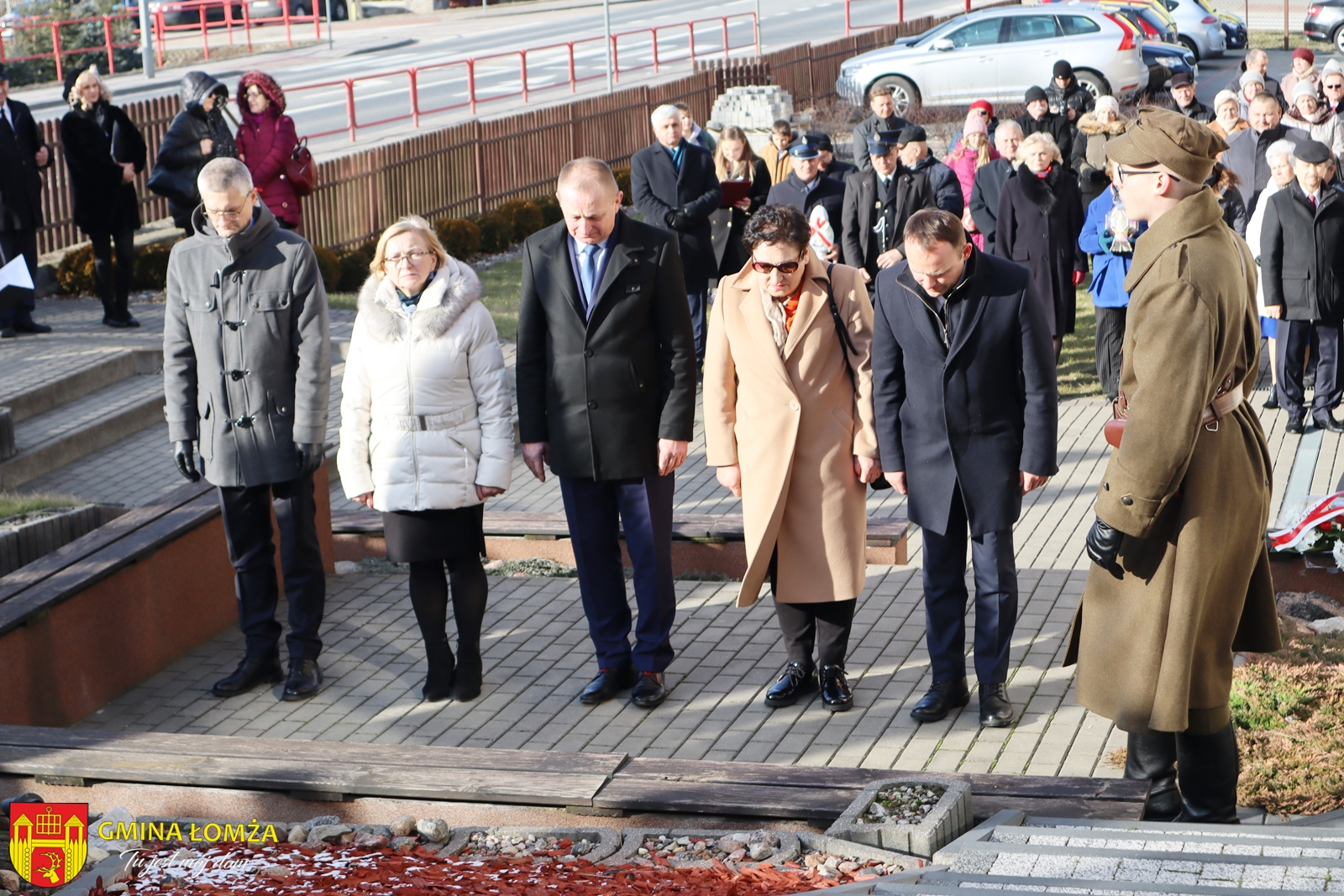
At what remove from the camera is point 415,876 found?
4234mm

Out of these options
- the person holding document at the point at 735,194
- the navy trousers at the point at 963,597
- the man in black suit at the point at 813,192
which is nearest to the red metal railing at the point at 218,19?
the person holding document at the point at 735,194

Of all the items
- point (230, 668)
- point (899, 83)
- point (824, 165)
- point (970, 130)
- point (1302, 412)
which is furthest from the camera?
point (899, 83)

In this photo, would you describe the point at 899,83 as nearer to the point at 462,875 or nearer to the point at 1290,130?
the point at 1290,130

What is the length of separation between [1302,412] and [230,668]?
262 inches

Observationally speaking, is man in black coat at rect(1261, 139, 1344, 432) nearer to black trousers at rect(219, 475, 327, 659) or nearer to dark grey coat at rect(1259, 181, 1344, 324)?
dark grey coat at rect(1259, 181, 1344, 324)

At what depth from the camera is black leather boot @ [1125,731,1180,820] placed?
→ 4.56m

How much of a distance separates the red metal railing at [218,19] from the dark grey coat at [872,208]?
27.8 m

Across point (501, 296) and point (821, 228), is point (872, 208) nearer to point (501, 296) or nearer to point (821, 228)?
point (821, 228)

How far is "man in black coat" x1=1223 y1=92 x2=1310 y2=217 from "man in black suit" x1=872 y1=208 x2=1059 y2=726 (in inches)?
257

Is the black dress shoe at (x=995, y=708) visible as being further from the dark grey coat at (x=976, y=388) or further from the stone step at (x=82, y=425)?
the stone step at (x=82, y=425)

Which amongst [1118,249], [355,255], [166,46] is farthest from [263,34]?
[1118,249]

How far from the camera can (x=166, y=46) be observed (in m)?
38.6

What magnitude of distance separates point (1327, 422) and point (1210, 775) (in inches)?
239

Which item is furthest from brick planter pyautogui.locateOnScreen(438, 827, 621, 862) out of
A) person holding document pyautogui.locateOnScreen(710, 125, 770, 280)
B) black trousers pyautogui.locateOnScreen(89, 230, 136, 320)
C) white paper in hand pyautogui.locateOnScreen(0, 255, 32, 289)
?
black trousers pyautogui.locateOnScreen(89, 230, 136, 320)
